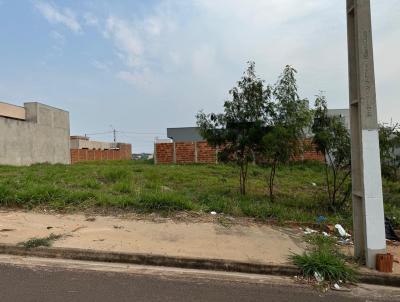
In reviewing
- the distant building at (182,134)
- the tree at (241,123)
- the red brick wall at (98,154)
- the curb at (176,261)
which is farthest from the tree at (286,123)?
the red brick wall at (98,154)

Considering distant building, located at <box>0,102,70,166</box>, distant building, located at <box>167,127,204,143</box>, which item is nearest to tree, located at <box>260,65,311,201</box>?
distant building, located at <box>0,102,70,166</box>

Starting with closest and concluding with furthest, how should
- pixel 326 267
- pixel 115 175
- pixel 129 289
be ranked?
1. pixel 129 289
2. pixel 326 267
3. pixel 115 175

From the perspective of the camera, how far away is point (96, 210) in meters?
8.96

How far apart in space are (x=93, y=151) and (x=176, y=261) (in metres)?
44.6

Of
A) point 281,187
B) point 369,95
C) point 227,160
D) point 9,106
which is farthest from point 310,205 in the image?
point 9,106

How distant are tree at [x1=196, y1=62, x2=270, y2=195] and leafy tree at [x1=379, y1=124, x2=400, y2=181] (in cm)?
271

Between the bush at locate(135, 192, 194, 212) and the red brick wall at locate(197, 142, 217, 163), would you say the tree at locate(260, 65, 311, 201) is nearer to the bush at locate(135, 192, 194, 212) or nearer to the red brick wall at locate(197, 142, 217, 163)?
the bush at locate(135, 192, 194, 212)

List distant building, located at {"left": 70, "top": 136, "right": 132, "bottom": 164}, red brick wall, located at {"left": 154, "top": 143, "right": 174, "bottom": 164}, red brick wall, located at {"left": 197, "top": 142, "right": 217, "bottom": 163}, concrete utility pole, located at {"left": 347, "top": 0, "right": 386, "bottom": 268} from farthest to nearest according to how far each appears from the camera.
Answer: distant building, located at {"left": 70, "top": 136, "right": 132, "bottom": 164}
red brick wall, located at {"left": 154, "top": 143, "right": 174, "bottom": 164}
red brick wall, located at {"left": 197, "top": 142, "right": 217, "bottom": 163}
concrete utility pole, located at {"left": 347, "top": 0, "right": 386, "bottom": 268}

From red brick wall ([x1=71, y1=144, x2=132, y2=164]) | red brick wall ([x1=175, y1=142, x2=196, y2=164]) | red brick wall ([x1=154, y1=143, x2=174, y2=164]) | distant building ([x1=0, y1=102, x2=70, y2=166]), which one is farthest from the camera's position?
red brick wall ([x1=71, y1=144, x2=132, y2=164])

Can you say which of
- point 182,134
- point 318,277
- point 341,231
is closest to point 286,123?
point 341,231

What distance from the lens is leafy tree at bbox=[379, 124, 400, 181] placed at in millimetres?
8875

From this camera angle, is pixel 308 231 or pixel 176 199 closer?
pixel 308 231

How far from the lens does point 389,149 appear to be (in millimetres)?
9062

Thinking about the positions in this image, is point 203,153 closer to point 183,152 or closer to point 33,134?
point 183,152
